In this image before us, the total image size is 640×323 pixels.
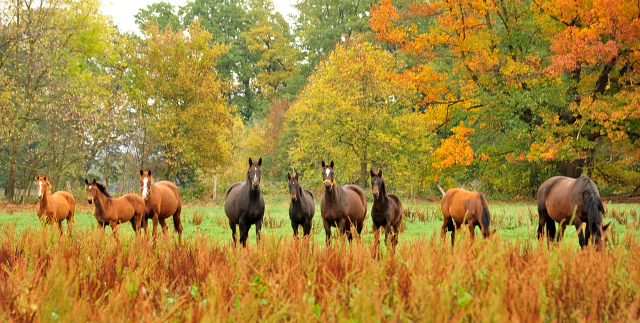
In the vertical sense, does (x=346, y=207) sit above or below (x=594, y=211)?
→ below

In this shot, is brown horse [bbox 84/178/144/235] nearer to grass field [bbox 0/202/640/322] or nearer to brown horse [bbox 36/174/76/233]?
brown horse [bbox 36/174/76/233]

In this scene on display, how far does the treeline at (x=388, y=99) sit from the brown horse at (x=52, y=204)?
636cm

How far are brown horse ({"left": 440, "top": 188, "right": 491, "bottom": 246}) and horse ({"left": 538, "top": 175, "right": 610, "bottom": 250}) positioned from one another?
1.09 metres

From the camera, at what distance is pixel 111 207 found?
10609 millimetres

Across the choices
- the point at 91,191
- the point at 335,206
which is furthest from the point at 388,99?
the point at 91,191

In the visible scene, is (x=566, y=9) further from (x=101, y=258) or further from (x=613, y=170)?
(x=101, y=258)

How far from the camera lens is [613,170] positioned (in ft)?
84.4

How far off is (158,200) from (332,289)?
29.8 ft

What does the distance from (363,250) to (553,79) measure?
72.6ft

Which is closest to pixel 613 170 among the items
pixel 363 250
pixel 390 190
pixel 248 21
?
pixel 390 190

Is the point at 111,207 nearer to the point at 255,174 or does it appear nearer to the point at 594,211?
the point at 255,174

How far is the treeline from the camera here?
65.3 feet

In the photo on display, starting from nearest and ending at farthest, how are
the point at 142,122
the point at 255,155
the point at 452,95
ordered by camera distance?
1. the point at 452,95
2. the point at 142,122
3. the point at 255,155

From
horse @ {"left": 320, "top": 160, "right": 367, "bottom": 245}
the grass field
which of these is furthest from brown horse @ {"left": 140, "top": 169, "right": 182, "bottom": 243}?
the grass field
